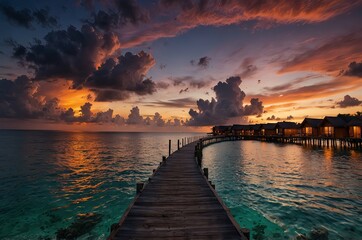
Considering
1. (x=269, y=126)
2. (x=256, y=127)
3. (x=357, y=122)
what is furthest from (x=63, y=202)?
(x=256, y=127)

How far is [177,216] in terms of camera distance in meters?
7.54

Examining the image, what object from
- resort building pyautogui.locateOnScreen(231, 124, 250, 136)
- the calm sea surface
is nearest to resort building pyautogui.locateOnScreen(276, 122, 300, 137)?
resort building pyautogui.locateOnScreen(231, 124, 250, 136)

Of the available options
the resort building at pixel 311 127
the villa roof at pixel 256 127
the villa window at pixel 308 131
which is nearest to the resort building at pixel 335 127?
the resort building at pixel 311 127

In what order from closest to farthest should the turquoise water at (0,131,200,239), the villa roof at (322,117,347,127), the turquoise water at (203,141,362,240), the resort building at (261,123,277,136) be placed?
the turquoise water at (203,141,362,240) → the turquoise water at (0,131,200,239) → the villa roof at (322,117,347,127) → the resort building at (261,123,277,136)

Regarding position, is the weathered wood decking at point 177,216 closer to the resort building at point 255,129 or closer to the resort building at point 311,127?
the resort building at point 311,127

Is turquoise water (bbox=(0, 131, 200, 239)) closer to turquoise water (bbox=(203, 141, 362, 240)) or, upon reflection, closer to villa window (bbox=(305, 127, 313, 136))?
turquoise water (bbox=(203, 141, 362, 240))

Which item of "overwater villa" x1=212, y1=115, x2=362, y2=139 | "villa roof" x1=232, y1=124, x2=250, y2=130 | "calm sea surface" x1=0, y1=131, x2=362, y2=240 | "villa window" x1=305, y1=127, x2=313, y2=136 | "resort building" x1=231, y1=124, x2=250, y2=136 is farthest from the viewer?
"resort building" x1=231, y1=124, x2=250, y2=136

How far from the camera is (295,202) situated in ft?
→ 43.8

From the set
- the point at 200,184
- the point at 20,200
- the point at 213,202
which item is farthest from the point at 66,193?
the point at 213,202

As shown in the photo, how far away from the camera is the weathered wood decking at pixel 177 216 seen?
623 cm

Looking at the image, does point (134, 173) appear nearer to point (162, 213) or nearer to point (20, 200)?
point (20, 200)

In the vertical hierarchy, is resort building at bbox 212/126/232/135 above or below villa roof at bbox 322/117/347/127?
below

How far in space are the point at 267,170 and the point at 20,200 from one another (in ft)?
77.5

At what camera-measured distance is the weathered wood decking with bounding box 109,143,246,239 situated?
6234mm
